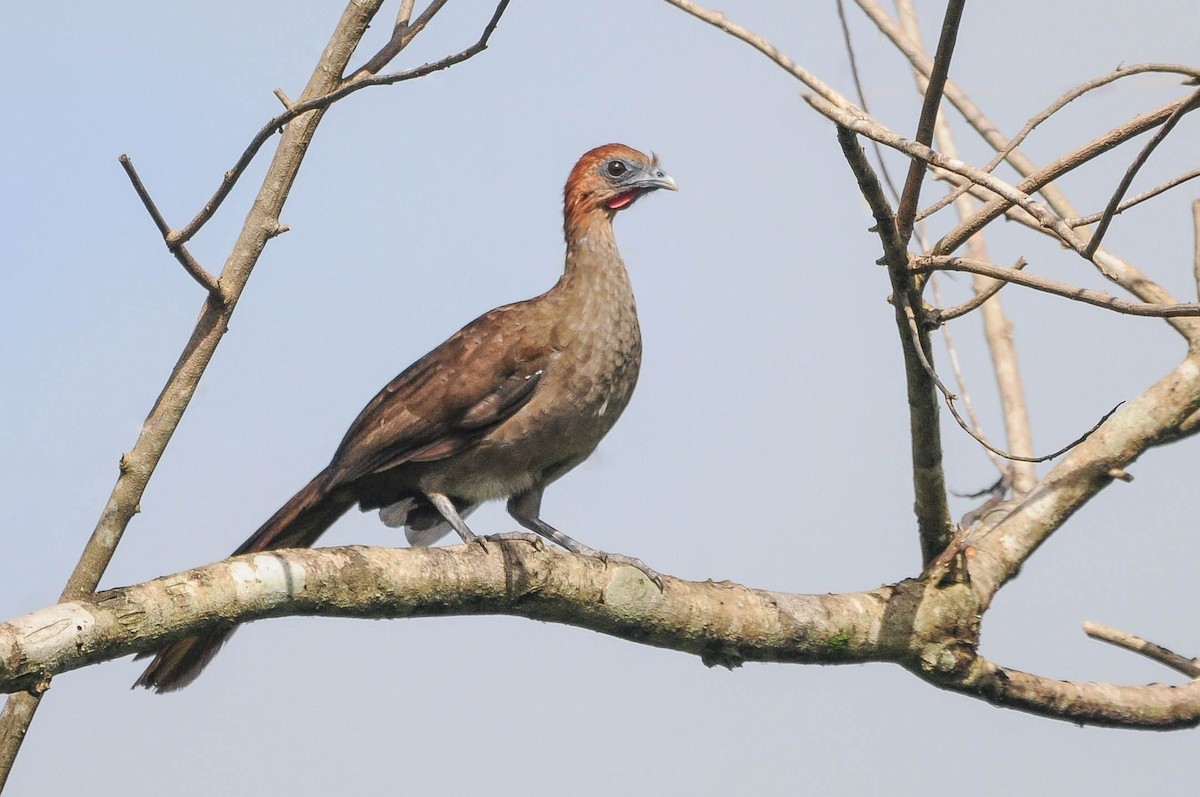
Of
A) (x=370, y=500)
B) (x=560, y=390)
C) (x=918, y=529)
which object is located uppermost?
(x=560, y=390)

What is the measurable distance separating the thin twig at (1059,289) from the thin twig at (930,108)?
0.11m

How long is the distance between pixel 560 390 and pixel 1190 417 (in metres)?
2.35

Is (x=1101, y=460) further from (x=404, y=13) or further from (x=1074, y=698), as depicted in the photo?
(x=404, y=13)

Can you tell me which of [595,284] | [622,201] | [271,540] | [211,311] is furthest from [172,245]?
[622,201]

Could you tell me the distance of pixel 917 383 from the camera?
3906mm

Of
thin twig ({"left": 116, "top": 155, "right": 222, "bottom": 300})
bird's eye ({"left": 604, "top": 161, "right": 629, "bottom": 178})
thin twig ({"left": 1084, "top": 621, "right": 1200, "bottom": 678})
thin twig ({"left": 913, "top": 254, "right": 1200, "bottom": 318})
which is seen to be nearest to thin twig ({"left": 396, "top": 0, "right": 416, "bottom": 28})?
thin twig ({"left": 116, "top": 155, "right": 222, "bottom": 300})

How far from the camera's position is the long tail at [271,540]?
Result: 4.57 meters

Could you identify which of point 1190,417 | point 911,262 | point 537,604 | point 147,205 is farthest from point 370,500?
point 1190,417

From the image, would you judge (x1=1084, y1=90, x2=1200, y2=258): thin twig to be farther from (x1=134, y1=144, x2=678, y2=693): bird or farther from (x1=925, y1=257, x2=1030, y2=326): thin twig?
(x1=134, y1=144, x2=678, y2=693): bird

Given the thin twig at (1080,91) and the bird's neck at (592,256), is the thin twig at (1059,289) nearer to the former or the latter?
the thin twig at (1080,91)

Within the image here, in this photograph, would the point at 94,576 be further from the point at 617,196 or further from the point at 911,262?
the point at 617,196

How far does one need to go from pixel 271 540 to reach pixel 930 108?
3.03 m

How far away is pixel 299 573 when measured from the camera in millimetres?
3432

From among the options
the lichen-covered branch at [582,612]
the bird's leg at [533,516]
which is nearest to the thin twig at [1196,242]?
the lichen-covered branch at [582,612]
